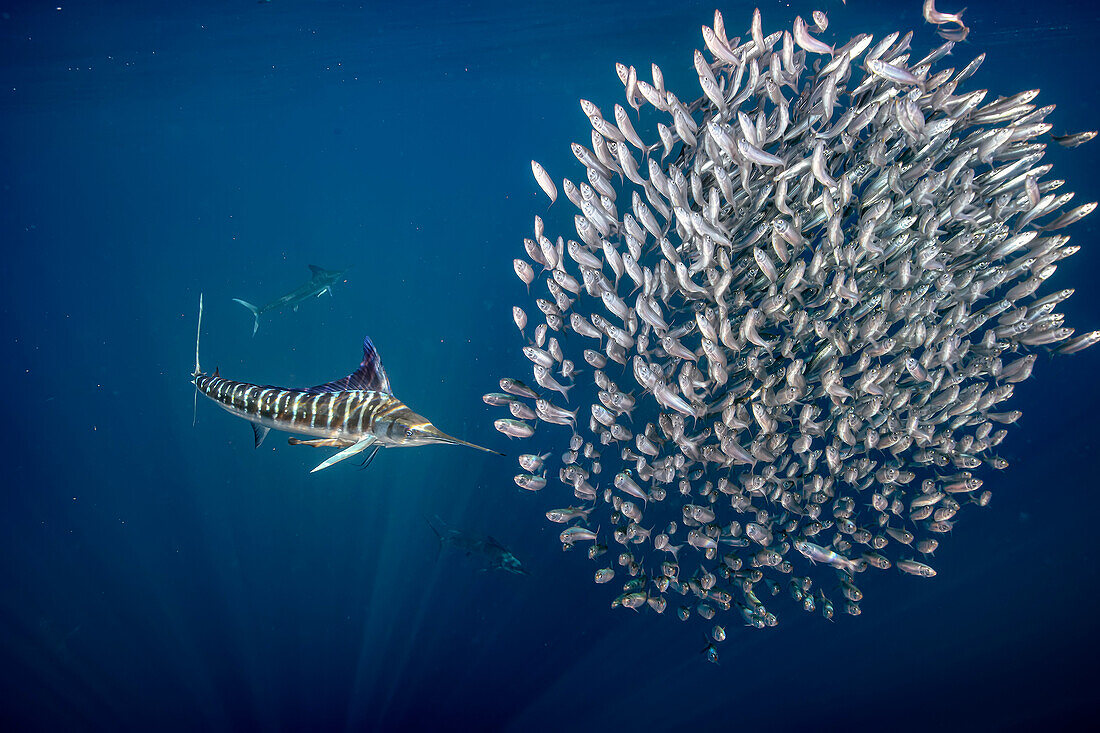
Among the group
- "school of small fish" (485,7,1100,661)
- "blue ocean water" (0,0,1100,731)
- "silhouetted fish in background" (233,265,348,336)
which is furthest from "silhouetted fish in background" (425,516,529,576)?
"silhouetted fish in background" (233,265,348,336)

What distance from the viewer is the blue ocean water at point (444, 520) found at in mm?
7285

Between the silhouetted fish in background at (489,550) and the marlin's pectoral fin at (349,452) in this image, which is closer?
the marlin's pectoral fin at (349,452)

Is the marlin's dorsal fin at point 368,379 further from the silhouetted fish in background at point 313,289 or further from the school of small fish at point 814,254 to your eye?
the silhouetted fish in background at point 313,289

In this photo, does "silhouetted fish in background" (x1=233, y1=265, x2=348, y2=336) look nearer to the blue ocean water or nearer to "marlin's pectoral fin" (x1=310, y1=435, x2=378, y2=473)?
the blue ocean water

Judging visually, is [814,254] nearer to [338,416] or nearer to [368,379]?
[368,379]

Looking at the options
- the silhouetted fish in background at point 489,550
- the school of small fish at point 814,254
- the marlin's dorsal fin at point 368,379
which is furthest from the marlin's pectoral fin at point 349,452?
the silhouetted fish in background at point 489,550

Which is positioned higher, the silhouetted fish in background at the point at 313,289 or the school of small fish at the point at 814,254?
the silhouetted fish in background at the point at 313,289

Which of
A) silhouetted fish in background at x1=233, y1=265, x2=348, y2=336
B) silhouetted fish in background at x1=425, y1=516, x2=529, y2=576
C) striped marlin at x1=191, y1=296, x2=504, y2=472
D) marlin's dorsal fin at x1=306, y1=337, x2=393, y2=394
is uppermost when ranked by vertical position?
silhouetted fish in background at x1=233, y1=265, x2=348, y2=336

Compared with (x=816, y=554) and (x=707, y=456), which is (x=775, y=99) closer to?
(x=707, y=456)

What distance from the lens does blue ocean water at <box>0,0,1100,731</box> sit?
A: 729 centimetres

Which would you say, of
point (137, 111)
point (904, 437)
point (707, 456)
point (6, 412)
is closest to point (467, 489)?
point (707, 456)

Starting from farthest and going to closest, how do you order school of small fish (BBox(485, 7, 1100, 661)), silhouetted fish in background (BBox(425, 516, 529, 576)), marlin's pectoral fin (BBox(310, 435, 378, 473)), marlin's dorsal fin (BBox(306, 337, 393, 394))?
silhouetted fish in background (BBox(425, 516, 529, 576)), school of small fish (BBox(485, 7, 1100, 661)), marlin's dorsal fin (BBox(306, 337, 393, 394)), marlin's pectoral fin (BBox(310, 435, 378, 473))

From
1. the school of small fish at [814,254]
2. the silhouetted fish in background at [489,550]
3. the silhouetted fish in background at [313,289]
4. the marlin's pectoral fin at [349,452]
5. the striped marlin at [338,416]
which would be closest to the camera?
the marlin's pectoral fin at [349,452]

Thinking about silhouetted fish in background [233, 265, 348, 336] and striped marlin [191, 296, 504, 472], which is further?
silhouetted fish in background [233, 265, 348, 336]
